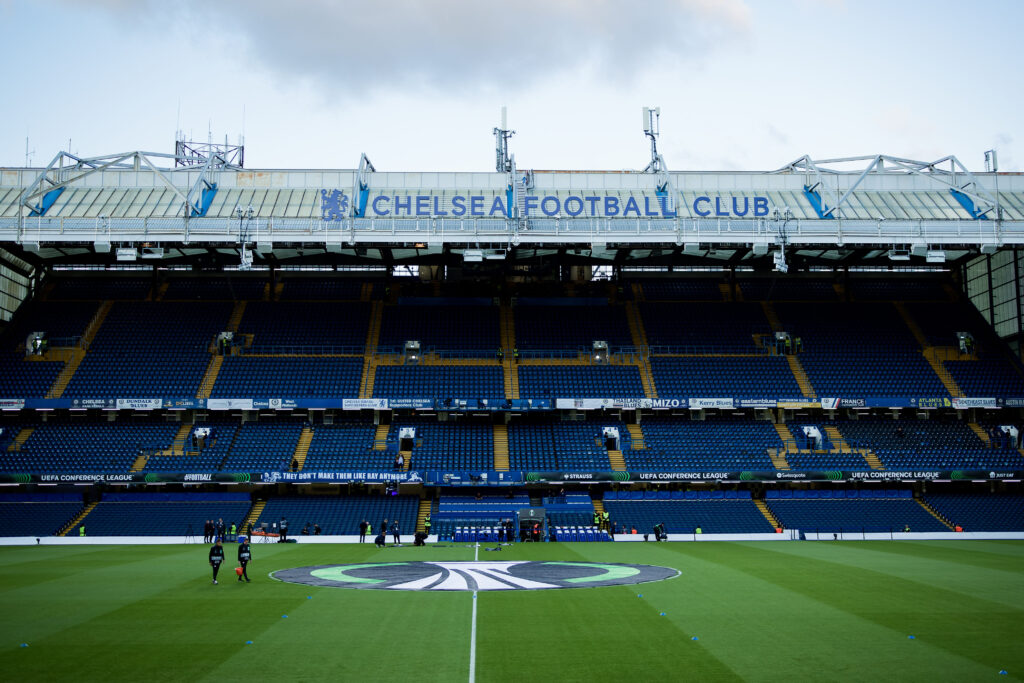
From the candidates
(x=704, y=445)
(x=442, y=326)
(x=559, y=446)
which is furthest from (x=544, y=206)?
(x=704, y=445)

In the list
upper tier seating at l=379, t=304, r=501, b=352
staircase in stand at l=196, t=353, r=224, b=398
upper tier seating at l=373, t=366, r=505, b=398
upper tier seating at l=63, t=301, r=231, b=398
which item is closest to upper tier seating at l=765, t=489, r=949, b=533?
upper tier seating at l=373, t=366, r=505, b=398

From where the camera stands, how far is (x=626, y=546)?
4147 cm

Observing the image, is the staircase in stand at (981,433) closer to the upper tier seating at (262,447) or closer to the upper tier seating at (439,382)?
the upper tier seating at (439,382)

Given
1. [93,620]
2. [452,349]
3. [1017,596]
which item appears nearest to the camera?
[93,620]

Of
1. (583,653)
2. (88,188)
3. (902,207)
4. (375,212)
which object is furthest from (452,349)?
(583,653)

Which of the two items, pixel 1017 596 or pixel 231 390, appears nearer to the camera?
pixel 1017 596

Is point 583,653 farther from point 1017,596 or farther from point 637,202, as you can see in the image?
point 637,202

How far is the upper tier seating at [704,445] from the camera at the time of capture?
5203cm

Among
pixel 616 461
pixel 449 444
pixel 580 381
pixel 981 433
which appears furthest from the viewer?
pixel 580 381

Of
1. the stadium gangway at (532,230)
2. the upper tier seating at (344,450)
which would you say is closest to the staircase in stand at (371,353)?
the upper tier seating at (344,450)

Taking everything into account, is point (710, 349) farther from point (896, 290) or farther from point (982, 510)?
point (982, 510)

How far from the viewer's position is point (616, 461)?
52844 mm

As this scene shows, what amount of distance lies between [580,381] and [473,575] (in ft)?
105

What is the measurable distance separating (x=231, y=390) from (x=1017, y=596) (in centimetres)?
4747
